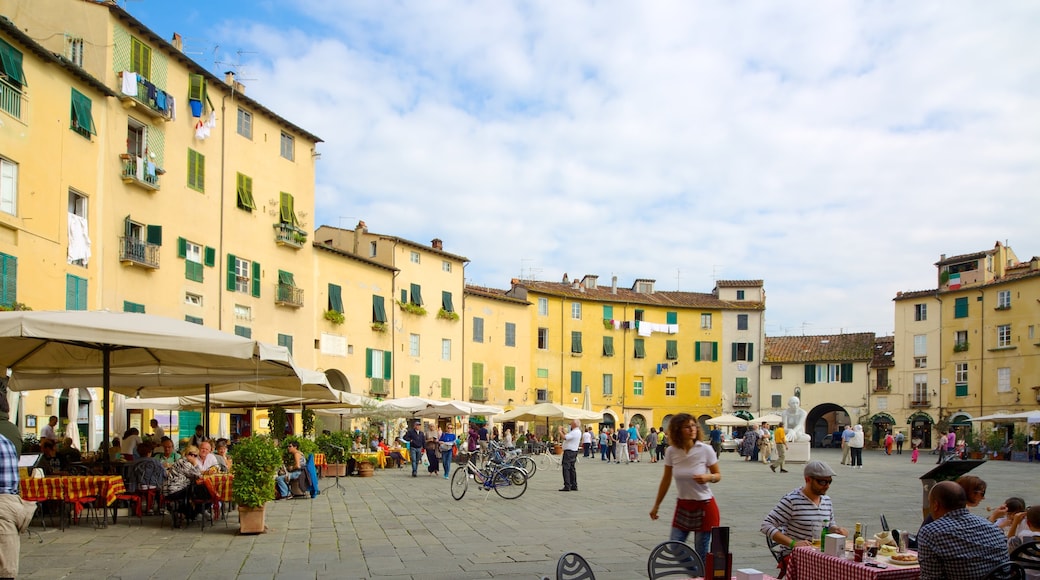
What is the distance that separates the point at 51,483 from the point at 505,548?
5.53 metres

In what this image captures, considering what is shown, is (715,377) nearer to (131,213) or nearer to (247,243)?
(247,243)

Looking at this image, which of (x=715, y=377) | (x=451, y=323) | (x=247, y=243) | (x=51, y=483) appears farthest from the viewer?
(x=715, y=377)

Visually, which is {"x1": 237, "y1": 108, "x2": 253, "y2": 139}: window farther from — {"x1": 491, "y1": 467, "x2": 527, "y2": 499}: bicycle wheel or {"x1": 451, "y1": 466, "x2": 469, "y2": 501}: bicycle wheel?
{"x1": 491, "y1": 467, "x2": 527, "y2": 499}: bicycle wheel

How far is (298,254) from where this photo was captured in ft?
119

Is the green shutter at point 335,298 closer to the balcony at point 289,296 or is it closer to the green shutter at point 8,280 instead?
the balcony at point 289,296

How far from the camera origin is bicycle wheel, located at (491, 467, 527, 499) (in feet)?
57.8

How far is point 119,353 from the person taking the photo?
46.0 feet

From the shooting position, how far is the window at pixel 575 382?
59.0m

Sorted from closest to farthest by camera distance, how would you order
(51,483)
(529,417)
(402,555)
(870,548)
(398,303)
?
(870,548), (402,555), (51,483), (529,417), (398,303)

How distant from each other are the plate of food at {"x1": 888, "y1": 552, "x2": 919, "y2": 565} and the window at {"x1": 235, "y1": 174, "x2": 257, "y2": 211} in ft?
95.1

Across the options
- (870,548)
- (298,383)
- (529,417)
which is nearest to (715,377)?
(529,417)

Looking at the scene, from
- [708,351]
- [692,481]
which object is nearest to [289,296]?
[692,481]

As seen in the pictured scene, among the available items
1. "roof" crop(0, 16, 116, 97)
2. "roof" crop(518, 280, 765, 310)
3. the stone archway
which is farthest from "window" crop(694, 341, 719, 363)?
"roof" crop(0, 16, 116, 97)

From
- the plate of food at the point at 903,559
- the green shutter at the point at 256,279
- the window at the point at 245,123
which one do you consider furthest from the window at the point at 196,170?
the plate of food at the point at 903,559
